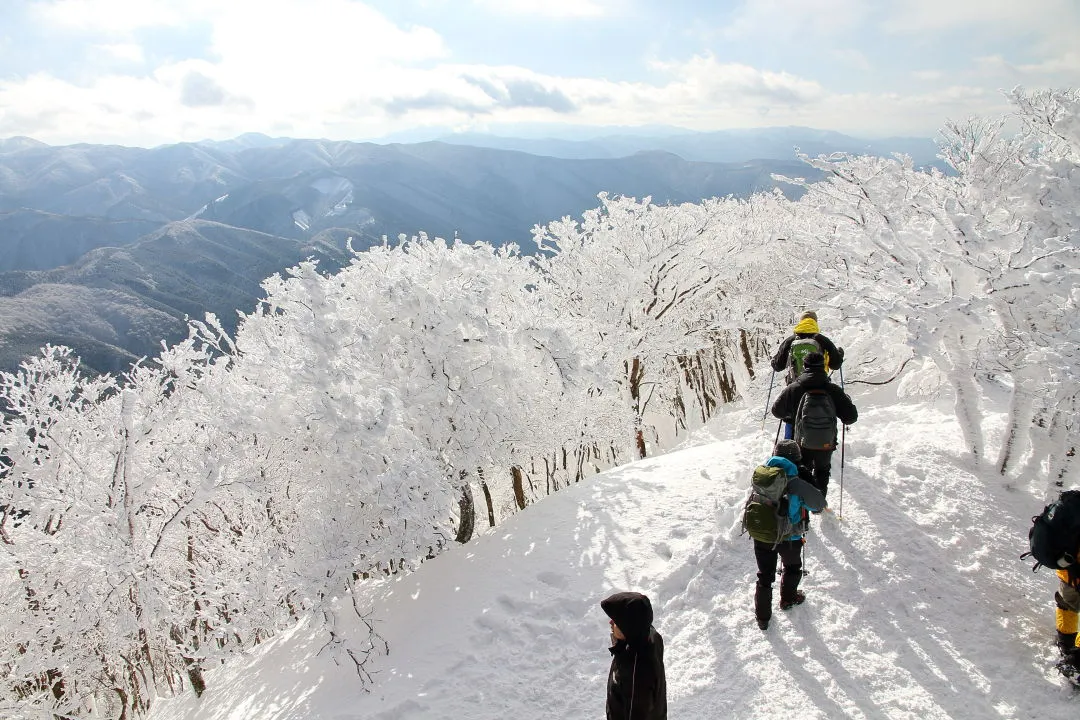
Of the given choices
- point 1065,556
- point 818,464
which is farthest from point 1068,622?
point 818,464

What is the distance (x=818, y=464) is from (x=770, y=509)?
6.50 ft

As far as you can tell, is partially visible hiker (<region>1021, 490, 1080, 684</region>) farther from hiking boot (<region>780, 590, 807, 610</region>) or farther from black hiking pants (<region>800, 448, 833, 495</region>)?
black hiking pants (<region>800, 448, 833, 495</region>)

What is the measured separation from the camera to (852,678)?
5.43 metres

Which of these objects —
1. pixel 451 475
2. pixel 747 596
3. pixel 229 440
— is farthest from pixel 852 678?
pixel 229 440

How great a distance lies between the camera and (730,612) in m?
6.65

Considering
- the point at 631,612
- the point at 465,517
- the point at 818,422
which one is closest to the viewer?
the point at 631,612

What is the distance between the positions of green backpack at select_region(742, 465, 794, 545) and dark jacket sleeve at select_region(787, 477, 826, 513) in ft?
0.30

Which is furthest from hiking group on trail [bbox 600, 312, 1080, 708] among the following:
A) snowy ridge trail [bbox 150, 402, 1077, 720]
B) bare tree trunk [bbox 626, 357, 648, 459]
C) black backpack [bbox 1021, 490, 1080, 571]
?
bare tree trunk [bbox 626, 357, 648, 459]

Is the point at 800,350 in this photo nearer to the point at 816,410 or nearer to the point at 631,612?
the point at 816,410

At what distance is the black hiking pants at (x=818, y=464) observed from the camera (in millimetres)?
7207

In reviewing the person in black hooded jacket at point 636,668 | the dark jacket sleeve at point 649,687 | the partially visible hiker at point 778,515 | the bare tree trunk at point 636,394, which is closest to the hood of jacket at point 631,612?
the person in black hooded jacket at point 636,668

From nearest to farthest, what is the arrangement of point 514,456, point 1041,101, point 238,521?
point 1041,101, point 514,456, point 238,521

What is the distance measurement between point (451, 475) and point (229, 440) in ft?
15.0

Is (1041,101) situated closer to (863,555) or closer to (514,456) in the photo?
(863,555)
